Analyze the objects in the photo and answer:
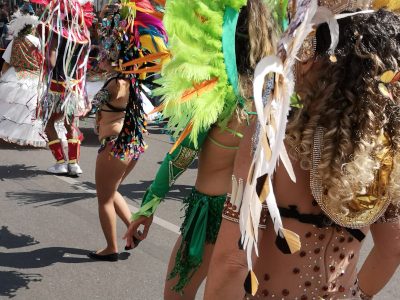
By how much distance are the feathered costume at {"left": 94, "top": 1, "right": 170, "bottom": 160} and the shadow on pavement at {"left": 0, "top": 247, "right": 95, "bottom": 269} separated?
3.15ft

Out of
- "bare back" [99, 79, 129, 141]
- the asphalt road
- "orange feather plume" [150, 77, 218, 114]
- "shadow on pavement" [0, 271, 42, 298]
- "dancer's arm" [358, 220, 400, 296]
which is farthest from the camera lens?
"bare back" [99, 79, 129, 141]

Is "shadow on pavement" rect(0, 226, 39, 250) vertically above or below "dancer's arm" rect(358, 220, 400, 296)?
below

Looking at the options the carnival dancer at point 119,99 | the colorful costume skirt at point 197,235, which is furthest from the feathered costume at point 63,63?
the colorful costume skirt at point 197,235

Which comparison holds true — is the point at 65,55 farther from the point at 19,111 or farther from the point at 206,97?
the point at 206,97

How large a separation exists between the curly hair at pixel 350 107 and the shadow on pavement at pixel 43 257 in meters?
2.75

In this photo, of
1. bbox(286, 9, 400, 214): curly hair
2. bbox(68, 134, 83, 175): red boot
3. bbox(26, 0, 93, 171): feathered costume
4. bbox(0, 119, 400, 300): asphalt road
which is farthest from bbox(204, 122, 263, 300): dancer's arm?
bbox(68, 134, 83, 175): red boot

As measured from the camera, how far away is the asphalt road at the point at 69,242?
3.13m

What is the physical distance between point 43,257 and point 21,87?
3.82 metres

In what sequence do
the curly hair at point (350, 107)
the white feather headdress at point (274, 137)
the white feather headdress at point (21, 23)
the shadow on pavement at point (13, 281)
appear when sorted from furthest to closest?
the white feather headdress at point (21, 23), the shadow on pavement at point (13, 281), the curly hair at point (350, 107), the white feather headdress at point (274, 137)

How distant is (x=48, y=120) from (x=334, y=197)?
4.86 meters

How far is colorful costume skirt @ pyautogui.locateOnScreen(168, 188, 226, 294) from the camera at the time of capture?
2012mm

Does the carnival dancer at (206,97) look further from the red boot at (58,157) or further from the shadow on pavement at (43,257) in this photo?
the red boot at (58,157)

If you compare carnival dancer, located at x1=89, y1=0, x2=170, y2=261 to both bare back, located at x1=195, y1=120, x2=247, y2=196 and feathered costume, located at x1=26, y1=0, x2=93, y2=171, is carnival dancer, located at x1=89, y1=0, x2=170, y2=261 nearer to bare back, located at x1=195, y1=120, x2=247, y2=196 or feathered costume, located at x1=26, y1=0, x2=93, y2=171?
bare back, located at x1=195, y1=120, x2=247, y2=196

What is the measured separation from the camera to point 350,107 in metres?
1.14
